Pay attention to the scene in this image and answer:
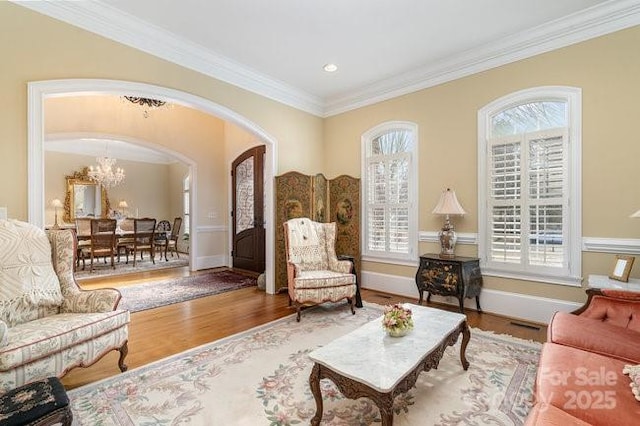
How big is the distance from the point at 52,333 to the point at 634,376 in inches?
131

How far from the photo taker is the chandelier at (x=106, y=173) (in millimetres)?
8352

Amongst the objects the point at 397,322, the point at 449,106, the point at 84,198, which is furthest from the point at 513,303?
the point at 84,198

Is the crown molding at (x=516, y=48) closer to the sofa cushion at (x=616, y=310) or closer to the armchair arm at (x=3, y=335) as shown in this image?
the sofa cushion at (x=616, y=310)

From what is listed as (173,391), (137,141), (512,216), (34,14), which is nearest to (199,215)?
(137,141)

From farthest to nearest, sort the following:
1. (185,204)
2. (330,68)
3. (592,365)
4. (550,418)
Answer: (185,204) < (330,68) < (592,365) < (550,418)

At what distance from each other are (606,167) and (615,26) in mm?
1416

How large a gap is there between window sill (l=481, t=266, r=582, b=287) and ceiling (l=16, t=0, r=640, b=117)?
8.47 feet

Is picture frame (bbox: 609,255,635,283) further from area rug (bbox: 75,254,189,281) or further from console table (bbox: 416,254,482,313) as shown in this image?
area rug (bbox: 75,254,189,281)

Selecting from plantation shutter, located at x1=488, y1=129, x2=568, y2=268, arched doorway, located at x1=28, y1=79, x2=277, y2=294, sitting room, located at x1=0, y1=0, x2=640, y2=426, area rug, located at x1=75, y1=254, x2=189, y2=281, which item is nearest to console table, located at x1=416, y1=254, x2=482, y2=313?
sitting room, located at x1=0, y1=0, x2=640, y2=426

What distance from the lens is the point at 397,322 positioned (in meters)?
2.14

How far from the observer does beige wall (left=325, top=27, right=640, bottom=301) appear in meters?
3.05

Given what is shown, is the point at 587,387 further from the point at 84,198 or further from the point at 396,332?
the point at 84,198

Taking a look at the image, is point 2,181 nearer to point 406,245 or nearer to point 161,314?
point 161,314

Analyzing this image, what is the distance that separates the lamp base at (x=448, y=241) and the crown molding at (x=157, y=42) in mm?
3215
